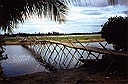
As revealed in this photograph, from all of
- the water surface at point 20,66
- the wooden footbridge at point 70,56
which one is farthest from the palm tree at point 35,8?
the water surface at point 20,66

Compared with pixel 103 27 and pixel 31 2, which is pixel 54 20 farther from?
pixel 103 27

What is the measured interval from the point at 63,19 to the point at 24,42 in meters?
36.2

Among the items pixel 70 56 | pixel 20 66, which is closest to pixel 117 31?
pixel 20 66

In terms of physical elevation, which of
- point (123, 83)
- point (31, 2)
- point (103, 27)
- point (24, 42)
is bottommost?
point (24, 42)

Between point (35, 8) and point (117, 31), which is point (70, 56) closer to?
point (117, 31)

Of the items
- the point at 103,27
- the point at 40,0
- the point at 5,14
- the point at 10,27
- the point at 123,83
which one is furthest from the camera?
the point at 103,27

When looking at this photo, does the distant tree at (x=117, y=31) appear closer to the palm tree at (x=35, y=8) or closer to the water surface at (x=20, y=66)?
the water surface at (x=20, y=66)

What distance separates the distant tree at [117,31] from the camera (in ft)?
41.8

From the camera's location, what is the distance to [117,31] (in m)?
12.9

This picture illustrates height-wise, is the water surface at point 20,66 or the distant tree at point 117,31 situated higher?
the distant tree at point 117,31

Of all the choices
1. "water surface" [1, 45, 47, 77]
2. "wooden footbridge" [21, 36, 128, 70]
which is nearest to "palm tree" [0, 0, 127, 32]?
"wooden footbridge" [21, 36, 128, 70]

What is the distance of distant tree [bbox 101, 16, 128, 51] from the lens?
502 inches

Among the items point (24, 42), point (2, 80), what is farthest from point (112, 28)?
point (24, 42)

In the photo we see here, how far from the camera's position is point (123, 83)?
7477 millimetres
